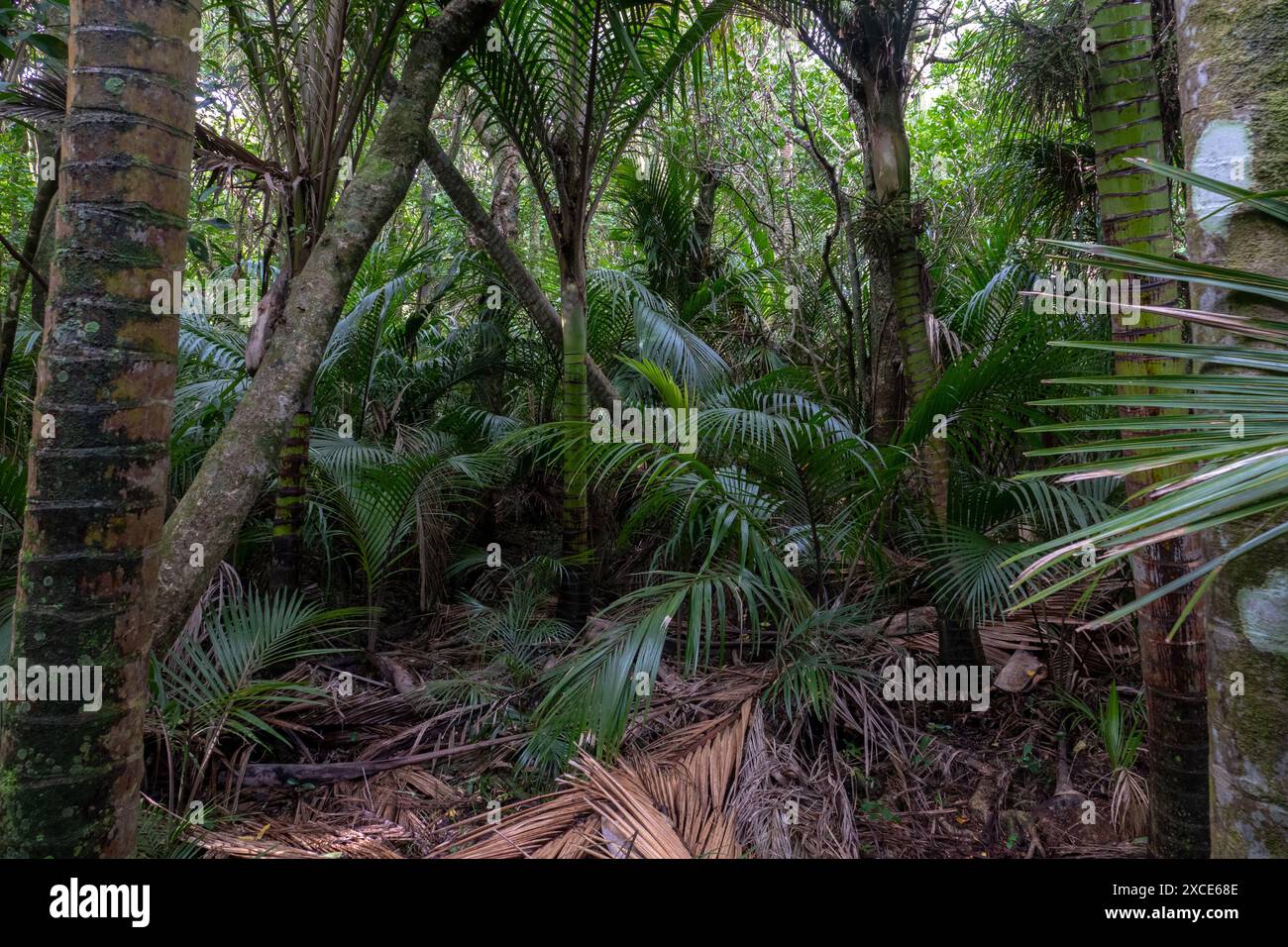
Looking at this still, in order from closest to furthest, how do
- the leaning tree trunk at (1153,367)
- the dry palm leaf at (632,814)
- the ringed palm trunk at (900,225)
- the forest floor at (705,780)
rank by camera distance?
1. the leaning tree trunk at (1153,367)
2. the dry palm leaf at (632,814)
3. the forest floor at (705,780)
4. the ringed palm trunk at (900,225)

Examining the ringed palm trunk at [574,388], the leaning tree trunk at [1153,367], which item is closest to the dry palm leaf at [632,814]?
the leaning tree trunk at [1153,367]

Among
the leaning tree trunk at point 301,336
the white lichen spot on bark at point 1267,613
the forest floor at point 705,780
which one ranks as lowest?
the forest floor at point 705,780

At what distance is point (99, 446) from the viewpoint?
144 centimetres

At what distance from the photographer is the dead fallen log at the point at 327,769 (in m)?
2.79

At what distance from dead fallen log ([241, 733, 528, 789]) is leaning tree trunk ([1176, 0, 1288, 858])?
90.6 inches

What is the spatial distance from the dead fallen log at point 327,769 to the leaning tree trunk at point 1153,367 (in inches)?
83.0

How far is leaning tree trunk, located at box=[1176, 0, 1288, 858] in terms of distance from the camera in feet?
4.09

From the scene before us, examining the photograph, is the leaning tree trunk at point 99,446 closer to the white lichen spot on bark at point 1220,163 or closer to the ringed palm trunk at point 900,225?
the white lichen spot on bark at point 1220,163

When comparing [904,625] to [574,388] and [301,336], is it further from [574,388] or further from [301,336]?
[301,336]

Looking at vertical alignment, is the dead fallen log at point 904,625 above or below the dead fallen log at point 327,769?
above

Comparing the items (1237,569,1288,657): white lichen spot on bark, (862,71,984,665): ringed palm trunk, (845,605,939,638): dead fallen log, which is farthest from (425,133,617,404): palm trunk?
(1237,569,1288,657): white lichen spot on bark

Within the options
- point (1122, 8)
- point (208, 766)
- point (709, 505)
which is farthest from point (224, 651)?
point (1122, 8)
